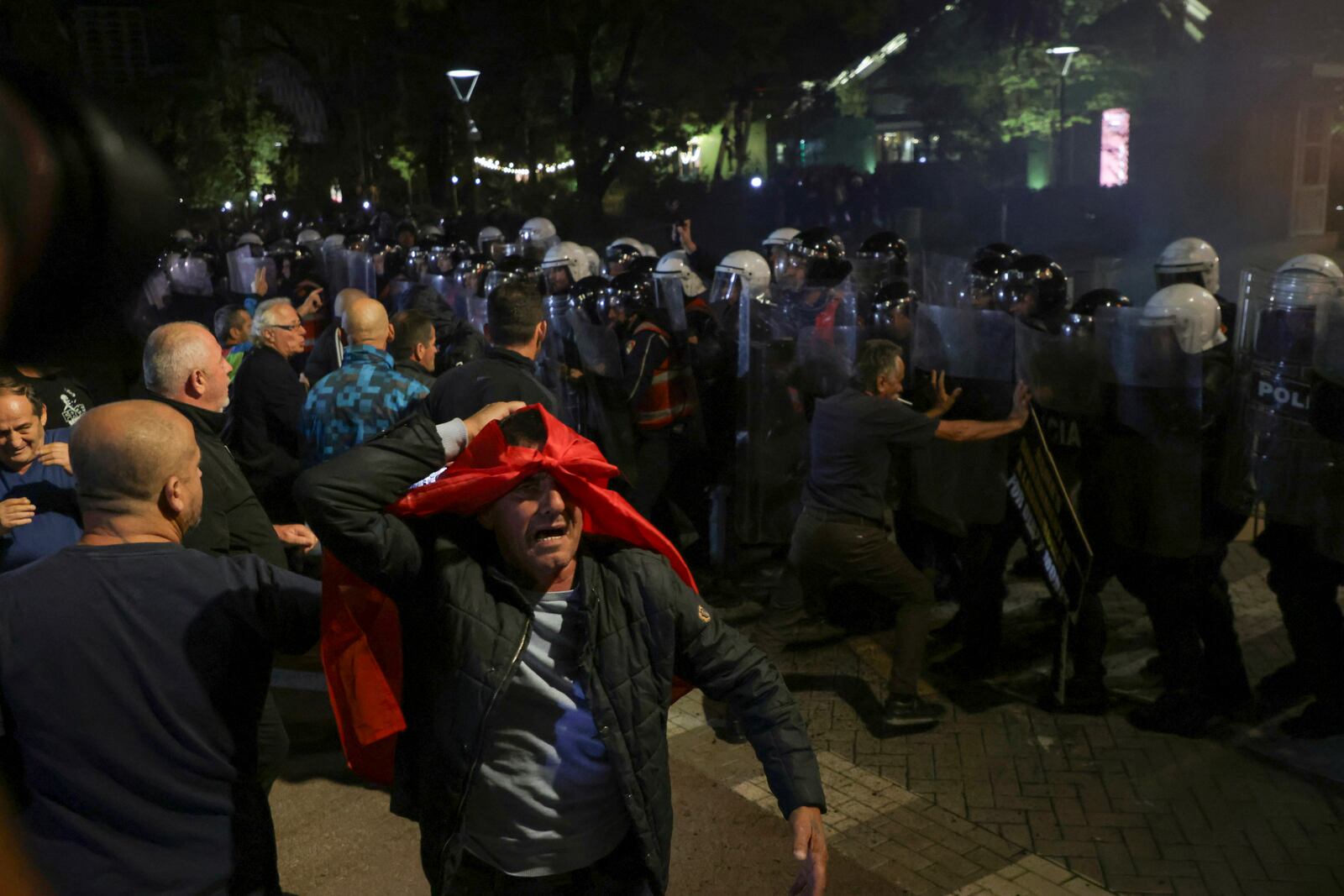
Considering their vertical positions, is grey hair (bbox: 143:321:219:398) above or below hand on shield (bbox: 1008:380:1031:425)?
above

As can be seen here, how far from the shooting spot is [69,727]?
7.95ft

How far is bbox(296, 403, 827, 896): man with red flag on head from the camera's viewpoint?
2.74 meters

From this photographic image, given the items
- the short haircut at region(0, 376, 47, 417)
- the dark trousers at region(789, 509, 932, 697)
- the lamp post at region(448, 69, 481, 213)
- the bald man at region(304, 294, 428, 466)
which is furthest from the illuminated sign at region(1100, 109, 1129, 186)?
the short haircut at region(0, 376, 47, 417)

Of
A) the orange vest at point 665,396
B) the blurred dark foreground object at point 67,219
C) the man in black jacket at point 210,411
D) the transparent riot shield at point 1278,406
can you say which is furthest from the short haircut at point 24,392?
the transparent riot shield at point 1278,406

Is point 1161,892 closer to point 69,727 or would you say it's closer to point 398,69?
point 69,727

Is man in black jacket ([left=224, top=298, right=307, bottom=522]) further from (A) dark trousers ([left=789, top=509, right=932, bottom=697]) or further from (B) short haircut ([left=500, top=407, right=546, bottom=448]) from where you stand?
(B) short haircut ([left=500, top=407, right=546, bottom=448])

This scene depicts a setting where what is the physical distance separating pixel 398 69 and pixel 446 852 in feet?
82.2

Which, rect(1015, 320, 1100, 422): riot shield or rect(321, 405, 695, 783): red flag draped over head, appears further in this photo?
rect(1015, 320, 1100, 422): riot shield

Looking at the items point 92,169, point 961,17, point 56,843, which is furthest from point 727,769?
point 961,17

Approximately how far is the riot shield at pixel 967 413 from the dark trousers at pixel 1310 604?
1.35 metres

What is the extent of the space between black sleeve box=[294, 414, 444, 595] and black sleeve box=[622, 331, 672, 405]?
16.0 ft

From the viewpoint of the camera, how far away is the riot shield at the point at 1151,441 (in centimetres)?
566

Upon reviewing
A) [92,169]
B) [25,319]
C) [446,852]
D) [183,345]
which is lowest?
[446,852]

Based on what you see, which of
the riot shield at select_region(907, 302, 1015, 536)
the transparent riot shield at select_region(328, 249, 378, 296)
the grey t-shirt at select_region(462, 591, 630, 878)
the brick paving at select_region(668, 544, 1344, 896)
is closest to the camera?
the grey t-shirt at select_region(462, 591, 630, 878)
